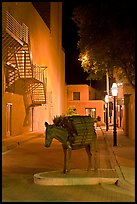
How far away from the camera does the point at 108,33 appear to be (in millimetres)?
11289

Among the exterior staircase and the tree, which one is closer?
the tree

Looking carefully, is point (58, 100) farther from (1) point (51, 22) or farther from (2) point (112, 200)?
(2) point (112, 200)

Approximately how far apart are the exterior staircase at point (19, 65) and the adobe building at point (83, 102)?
Result: 3552cm

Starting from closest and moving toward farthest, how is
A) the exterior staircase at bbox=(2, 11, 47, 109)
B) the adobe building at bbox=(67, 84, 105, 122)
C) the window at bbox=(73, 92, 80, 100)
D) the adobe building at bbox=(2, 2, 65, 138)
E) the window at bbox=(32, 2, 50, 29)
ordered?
the exterior staircase at bbox=(2, 11, 47, 109), the adobe building at bbox=(2, 2, 65, 138), the window at bbox=(32, 2, 50, 29), the adobe building at bbox=(67, 84, 105, 122), the window at bbox=(73, 92, 80, 100)

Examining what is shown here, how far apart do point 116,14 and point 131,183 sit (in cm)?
415

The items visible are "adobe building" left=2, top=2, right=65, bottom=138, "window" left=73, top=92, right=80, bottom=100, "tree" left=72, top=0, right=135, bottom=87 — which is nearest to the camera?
"tree" left=72, top=0, right=135, bottom=87

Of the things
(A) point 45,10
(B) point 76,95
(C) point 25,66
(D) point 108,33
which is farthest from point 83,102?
(D) point 108,33

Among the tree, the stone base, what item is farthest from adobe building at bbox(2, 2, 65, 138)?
the stone base

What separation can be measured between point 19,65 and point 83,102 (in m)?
43.7

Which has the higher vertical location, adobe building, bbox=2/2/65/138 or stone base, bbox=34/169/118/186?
adobe building, bbox=2/2/65/138

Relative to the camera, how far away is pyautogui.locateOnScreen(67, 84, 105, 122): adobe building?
7575 cm

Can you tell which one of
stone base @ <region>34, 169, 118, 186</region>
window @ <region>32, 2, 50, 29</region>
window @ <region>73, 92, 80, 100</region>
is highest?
window @ <region>32, 2, 50, 29</region>

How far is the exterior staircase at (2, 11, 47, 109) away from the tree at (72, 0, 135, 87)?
43.8 feet

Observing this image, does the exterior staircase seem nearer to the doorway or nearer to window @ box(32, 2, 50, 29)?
the doorway
